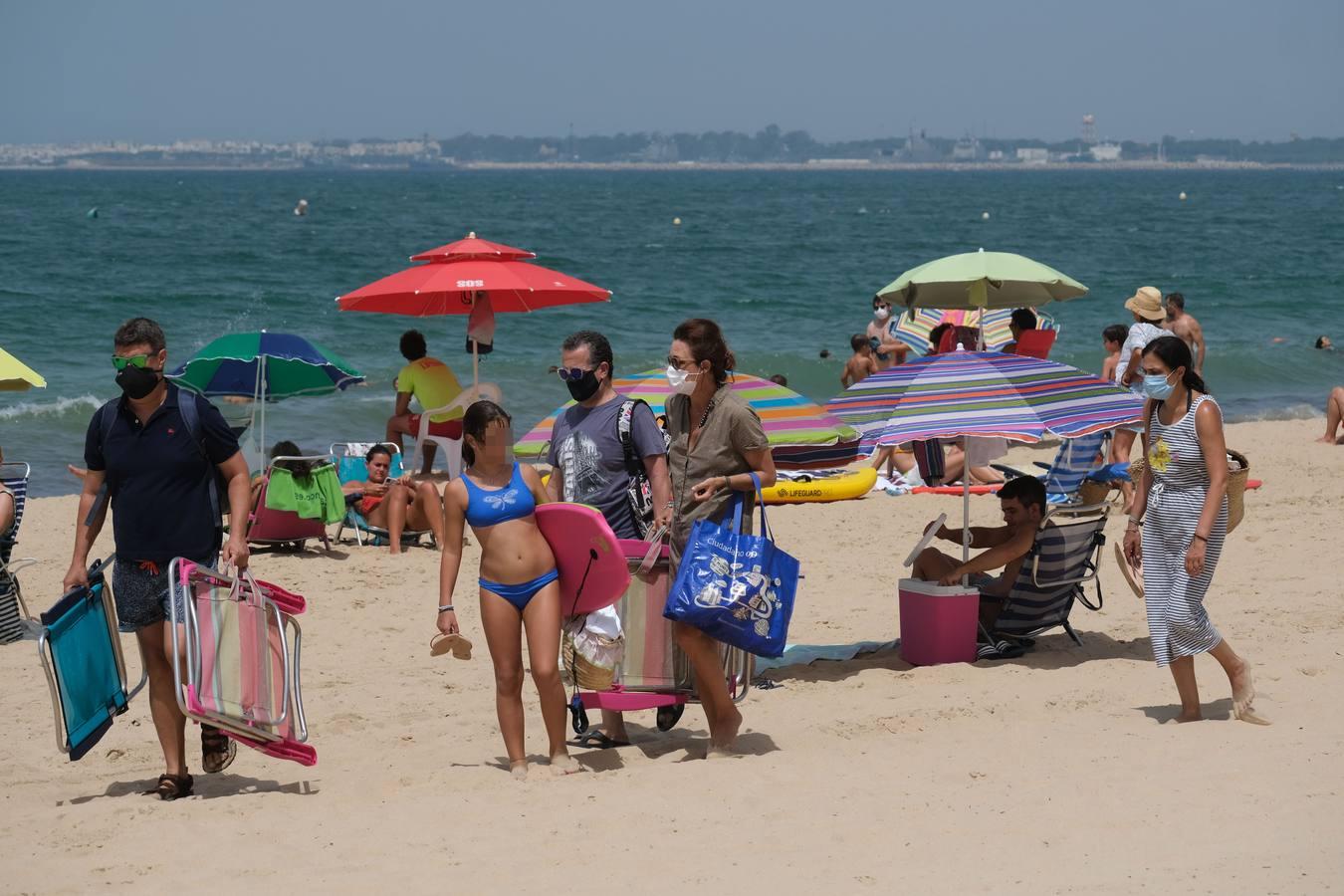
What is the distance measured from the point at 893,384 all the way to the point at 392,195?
8776 centimetres

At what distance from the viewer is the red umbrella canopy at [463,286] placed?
28.8 ft

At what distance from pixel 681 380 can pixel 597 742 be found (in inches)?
55.2

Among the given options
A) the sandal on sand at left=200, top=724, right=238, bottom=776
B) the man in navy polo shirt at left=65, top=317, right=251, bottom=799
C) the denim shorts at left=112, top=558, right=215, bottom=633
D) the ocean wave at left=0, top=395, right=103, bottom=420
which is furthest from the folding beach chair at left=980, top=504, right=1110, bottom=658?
the ocean wave at left=0, top=395, right=103, bottom=420

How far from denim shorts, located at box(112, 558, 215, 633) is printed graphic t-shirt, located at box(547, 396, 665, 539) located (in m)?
1.34

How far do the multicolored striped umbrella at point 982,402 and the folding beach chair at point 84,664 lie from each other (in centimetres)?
294

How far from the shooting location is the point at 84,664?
497cm

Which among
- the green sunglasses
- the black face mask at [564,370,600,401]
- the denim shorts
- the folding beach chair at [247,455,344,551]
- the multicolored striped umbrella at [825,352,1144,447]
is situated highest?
the green sunglasses

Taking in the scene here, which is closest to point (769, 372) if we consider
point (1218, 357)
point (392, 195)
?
point (1218, 357)

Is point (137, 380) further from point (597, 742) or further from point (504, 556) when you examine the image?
point (597, 742)

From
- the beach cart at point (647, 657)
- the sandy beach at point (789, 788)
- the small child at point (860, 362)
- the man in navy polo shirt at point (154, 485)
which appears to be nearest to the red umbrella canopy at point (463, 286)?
the sandy beach at point (789, 788)

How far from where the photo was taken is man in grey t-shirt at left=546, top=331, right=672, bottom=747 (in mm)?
5238

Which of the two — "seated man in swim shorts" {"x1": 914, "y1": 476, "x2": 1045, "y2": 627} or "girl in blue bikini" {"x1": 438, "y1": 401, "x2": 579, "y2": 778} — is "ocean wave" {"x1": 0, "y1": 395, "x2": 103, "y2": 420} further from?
"girl in blue bikini" {"x1": 438, "y1": 401, "x2": 579, "y2": 778}

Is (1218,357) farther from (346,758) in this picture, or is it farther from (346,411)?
(346,758)

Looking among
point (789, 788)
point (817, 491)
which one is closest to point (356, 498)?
point (817, 491)
